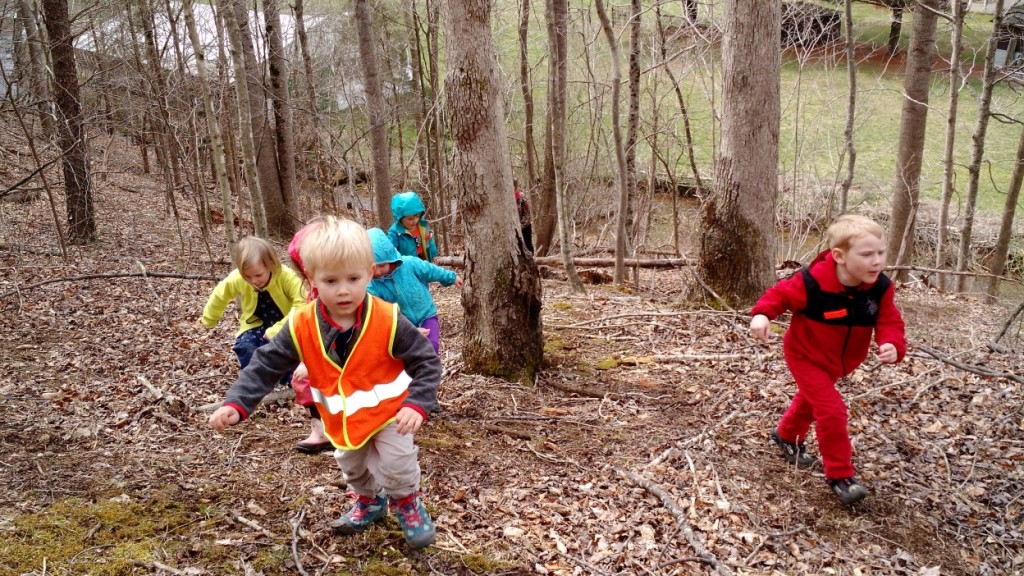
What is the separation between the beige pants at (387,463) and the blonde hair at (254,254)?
1692 millimetres

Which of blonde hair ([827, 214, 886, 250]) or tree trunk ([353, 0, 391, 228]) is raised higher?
tree trunk ([353, 0, 391, 228])

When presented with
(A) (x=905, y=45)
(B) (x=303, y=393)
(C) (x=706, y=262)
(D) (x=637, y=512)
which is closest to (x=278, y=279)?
(B) (x=303, y=393)

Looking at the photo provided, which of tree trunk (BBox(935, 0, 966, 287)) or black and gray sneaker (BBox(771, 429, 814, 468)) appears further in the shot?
tree trunk (BBox(935, 0, 966, 287))

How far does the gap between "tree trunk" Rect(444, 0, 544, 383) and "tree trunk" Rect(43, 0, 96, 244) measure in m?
7.66

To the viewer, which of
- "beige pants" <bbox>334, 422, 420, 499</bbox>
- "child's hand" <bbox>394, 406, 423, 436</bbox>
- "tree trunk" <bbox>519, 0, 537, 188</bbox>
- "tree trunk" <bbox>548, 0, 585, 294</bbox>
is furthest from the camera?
"tree trunk" <bbox>519, 0, 537, 188</bbox>

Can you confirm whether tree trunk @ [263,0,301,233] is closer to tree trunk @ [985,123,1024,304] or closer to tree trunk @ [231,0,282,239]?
tree trunk @ [231,0,282,239]

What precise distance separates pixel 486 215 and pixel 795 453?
2.67 meters

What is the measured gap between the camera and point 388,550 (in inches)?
118

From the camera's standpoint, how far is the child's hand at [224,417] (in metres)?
2.41

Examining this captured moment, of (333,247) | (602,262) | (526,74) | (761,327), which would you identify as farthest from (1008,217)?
(333,247)

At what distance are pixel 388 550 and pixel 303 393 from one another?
2.86ft

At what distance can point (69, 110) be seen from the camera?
9.73 metres

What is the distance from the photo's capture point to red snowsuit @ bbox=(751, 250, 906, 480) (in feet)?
11.3

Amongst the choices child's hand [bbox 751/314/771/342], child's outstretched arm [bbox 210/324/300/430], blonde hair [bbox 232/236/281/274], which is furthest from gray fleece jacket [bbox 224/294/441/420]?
child's hand [bbox 751/314/771/342]
